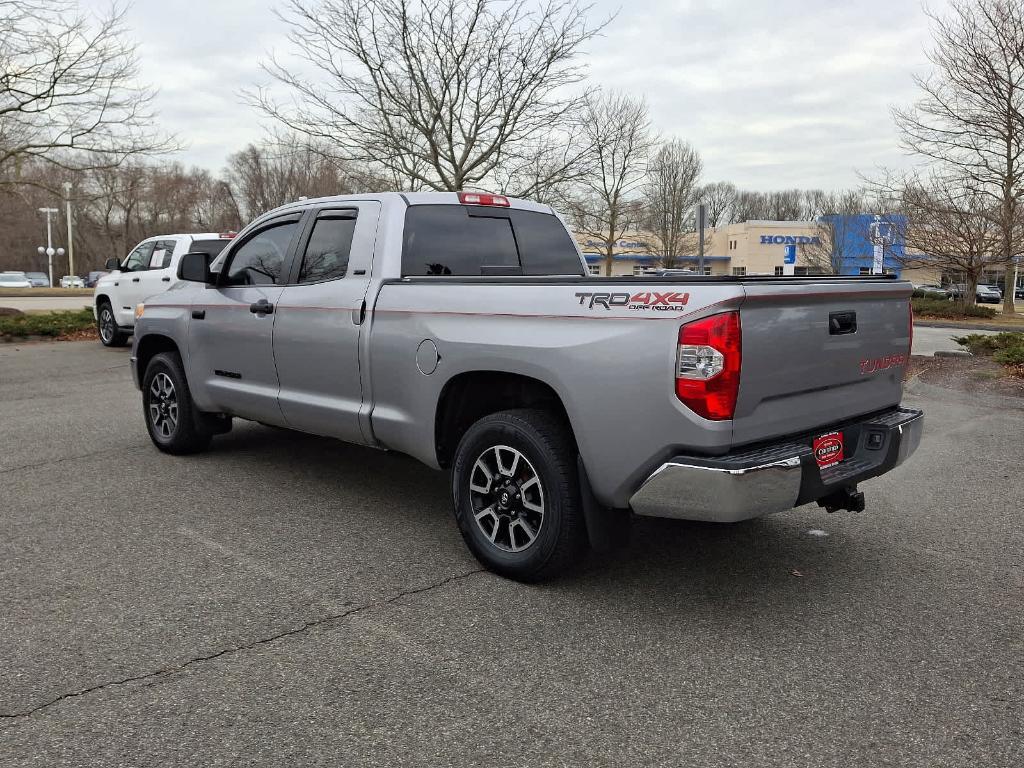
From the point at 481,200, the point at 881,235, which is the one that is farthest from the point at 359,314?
the point at 881,235

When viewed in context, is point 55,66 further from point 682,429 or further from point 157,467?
point 682,429

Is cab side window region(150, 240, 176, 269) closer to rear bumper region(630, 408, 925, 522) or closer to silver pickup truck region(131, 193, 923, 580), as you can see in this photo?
silver pickup truck region(131, 193, 923, 580)

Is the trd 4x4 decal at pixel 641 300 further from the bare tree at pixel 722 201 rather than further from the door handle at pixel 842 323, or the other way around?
the bare tree at pixel 722 201

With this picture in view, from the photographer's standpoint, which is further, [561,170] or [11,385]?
[561,170]

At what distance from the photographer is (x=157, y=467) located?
20.3 ft

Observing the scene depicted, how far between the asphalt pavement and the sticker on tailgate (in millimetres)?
653

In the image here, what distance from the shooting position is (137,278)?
14453mm

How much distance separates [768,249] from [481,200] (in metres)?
75.0

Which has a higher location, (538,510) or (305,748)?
(538,510)

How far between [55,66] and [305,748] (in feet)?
60.6

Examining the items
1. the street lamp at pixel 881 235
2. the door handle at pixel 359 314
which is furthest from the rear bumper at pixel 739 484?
the street lamp at pixel 881 235

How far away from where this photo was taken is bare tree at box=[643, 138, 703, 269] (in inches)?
1779

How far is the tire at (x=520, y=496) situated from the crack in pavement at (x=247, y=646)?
252mm

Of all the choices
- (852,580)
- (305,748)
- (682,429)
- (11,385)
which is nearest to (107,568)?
(305,748)
